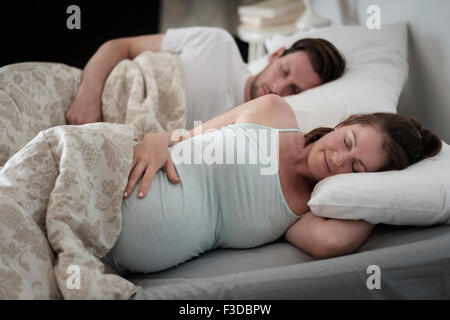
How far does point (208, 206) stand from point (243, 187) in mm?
91

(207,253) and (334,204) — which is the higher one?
(334,204)

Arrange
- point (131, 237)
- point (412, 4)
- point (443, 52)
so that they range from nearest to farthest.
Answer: point (131, 237) → point (443, 52) → point (412, 4)

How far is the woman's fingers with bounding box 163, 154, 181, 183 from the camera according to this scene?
1002 mm

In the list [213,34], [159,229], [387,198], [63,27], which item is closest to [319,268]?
[387,198]

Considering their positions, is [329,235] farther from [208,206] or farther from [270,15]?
[270,15]

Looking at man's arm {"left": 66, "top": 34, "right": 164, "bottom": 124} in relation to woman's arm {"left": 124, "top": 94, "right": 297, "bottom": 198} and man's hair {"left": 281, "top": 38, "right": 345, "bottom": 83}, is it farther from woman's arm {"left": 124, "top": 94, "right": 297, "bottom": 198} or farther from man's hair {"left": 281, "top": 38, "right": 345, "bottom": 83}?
man's hair {"left": 281, "top": 38, "right": 345, "bottom": 83}

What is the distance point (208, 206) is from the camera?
1.02 metres

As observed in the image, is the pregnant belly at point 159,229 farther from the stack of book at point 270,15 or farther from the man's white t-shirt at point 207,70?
the stack of book at point 270,15

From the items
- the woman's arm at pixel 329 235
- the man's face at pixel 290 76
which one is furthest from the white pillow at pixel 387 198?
the man's face at pixel 290 76

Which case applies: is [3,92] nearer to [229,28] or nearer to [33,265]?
[33,265]

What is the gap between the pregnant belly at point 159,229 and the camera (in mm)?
939
